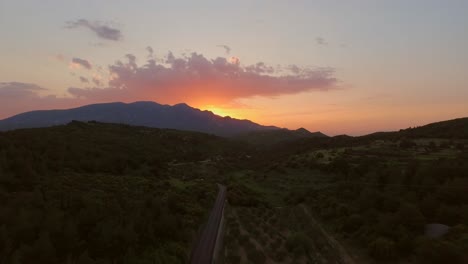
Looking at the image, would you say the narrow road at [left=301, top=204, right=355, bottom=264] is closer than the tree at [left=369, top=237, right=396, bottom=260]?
No

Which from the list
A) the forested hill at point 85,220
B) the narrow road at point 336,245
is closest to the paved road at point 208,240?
the forested hill at point 85,220

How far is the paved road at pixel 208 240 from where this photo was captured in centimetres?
2664

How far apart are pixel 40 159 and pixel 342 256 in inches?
1809

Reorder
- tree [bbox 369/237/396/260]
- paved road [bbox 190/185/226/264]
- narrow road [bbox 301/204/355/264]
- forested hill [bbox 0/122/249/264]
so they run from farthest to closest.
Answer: paved road [bbox 190/185/226/264] → narrow road [bbox 301/204/355/264] → tree [bbox 369/237/396/260] → forested hill [bbox 0/122/249/264]

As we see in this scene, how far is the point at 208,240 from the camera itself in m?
31.5

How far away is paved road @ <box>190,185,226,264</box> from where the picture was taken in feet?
87.4

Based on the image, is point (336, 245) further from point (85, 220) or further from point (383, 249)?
point (85, 220)

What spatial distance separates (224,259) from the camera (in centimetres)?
2700

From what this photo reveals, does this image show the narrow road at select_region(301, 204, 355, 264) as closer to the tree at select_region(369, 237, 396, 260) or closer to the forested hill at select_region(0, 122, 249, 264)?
the tree at select_region(369, 237, 396, 260)

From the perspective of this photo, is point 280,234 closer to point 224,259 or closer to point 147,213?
point 224,259

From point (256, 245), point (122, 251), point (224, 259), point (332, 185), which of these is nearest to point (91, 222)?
point (122, 251)

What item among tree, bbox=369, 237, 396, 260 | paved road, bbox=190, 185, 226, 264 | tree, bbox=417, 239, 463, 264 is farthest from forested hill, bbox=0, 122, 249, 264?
tree, bbox=417, 239, 463, 264

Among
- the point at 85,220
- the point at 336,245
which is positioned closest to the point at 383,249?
the point at 336,245

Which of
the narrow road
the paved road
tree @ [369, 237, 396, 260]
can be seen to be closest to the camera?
tree @ [369, 237, 396, 260]
